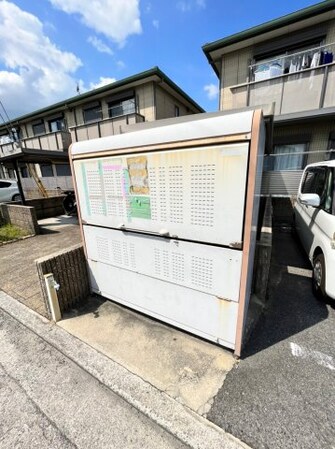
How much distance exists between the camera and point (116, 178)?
7.41ft

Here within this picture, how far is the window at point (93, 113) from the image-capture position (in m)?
11.4

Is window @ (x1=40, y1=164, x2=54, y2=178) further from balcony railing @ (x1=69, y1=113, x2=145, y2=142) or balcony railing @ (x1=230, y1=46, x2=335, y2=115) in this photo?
balcony railing @ (x1=230, y1=46, x2=335, y2=115)

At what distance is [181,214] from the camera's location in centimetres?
192

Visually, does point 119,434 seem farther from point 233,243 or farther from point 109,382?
point 233,243

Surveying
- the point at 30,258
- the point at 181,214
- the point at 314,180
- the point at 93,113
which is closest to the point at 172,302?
the point at 181,214

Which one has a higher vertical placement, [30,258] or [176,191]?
[176,191]

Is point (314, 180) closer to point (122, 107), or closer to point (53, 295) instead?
point (53, 295)

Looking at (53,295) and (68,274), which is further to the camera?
(68,274)

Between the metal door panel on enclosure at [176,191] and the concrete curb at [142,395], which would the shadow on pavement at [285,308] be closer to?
the concrete curb at [142,395]

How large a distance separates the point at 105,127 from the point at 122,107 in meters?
1.62

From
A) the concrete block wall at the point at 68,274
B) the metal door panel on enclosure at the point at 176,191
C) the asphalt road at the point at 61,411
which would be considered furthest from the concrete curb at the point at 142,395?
the metal door panel on enclosure at the point at 176,191

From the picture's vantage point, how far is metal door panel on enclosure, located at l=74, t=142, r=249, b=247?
163cm

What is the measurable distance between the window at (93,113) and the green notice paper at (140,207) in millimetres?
11308

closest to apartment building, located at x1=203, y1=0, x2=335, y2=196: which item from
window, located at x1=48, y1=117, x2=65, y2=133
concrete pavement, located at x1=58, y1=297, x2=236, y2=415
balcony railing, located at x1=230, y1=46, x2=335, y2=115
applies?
balcony railing, located at x1=230, y1=46, x2=335, y2=115
